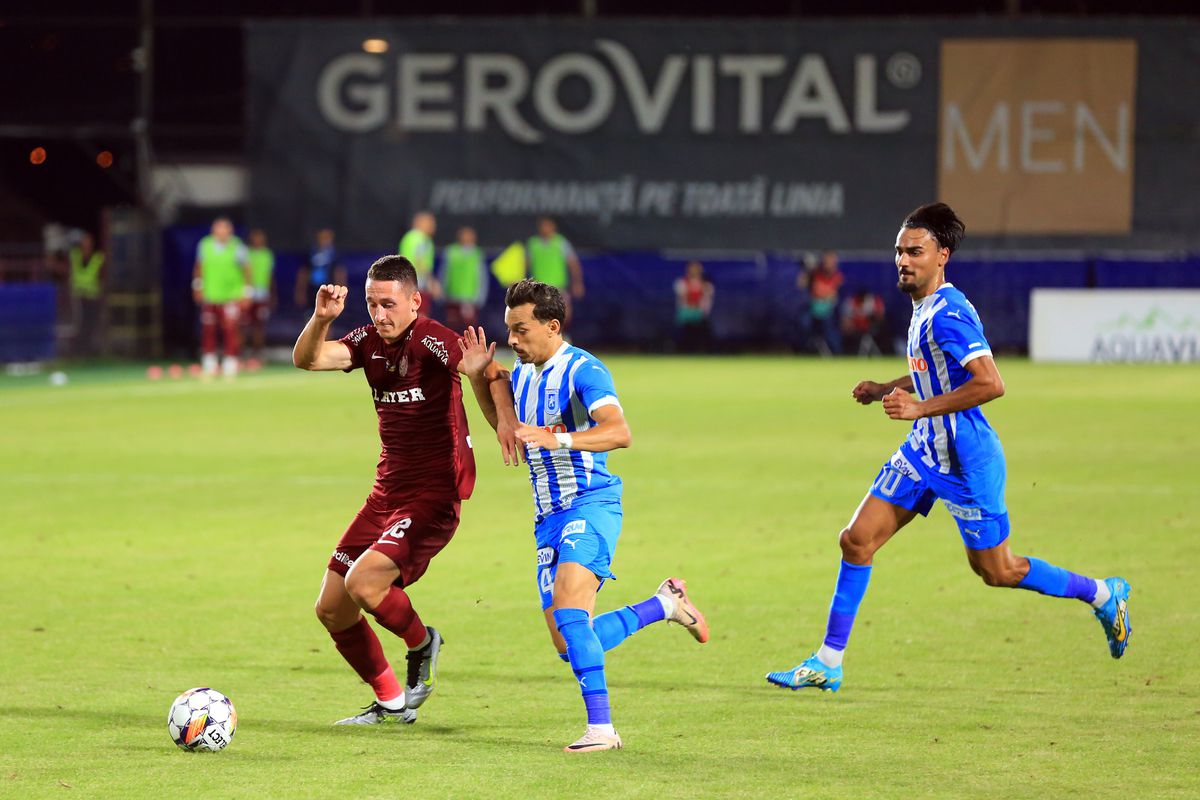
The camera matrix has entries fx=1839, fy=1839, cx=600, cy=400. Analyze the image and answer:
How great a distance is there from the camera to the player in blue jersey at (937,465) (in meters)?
7.99

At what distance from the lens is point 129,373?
31.2m

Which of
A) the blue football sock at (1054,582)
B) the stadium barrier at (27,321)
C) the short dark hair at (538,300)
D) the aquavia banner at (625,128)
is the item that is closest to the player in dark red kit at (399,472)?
the short dark hair at (538,300)

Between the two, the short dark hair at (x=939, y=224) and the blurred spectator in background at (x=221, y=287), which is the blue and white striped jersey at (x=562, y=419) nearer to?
the short dark hair at (x=939, y=224)

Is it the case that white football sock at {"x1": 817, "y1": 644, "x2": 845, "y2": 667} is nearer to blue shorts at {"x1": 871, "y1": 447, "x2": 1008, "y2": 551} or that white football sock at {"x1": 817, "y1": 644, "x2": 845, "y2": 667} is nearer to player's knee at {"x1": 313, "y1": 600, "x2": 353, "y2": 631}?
blue shorts at {"x1": 871, "y1": 447, "x2": 1008, "y2": 551}

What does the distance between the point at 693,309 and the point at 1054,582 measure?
2720 cm

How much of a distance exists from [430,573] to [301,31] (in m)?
27.0

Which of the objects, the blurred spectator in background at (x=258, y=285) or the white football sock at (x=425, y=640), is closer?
the white football sock at (x=425, y=640)

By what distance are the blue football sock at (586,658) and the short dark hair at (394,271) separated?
60.7 inches

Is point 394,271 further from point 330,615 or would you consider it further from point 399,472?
point 330,615

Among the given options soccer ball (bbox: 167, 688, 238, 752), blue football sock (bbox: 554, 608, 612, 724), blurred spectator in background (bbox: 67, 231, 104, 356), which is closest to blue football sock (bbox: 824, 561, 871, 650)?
blue football sock (bbox: 554, 608, 612, 724)

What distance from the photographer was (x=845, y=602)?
8.27m

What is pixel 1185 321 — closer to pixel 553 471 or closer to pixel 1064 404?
pixel 1064 404

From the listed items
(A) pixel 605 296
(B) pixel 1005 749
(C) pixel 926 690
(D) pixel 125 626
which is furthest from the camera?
(A) pixel 605 296

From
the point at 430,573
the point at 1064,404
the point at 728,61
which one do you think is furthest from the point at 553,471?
the point at 728,61
